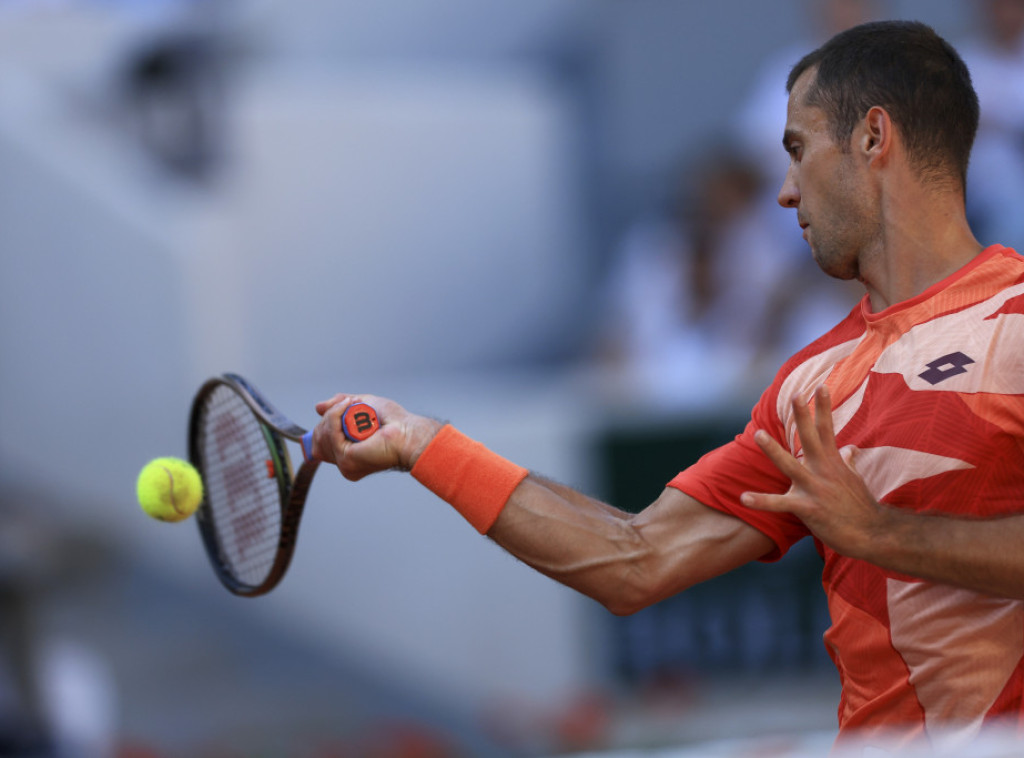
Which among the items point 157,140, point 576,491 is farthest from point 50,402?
point 576,491

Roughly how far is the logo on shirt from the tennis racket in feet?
3.93

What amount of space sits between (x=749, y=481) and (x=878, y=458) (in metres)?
0.31

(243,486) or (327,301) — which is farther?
(327,301)

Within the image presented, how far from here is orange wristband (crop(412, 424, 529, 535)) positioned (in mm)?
2594

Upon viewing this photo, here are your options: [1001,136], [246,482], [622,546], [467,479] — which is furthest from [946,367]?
[1001,136]

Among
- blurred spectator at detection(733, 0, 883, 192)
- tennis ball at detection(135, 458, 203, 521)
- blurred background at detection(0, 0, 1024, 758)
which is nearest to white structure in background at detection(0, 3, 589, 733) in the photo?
blurred background at detection(0, 0, 1024, 758)

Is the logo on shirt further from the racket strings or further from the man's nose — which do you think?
the racket strings

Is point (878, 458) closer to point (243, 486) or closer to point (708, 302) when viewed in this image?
point (243, 486)

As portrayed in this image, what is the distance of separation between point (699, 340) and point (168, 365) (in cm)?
307

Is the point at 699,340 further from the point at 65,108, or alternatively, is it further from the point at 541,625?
the point at 65,108

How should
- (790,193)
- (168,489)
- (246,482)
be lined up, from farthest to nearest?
1. (246,482)
2. (168,489)
3. (790,193)

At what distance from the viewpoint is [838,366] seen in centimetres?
253

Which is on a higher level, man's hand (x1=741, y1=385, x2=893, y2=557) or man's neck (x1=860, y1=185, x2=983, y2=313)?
man's neck (x1=860, y1=185, x2=983, y2=313)

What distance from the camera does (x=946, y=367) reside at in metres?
2.32
